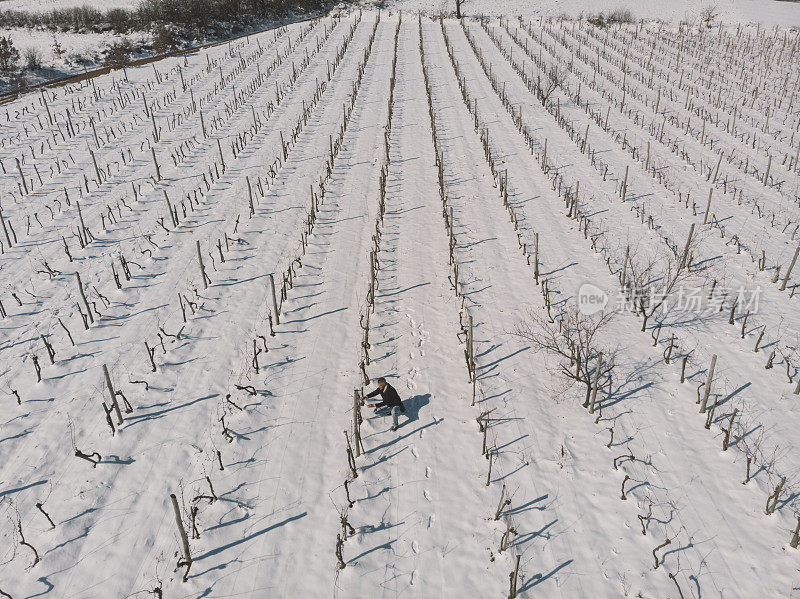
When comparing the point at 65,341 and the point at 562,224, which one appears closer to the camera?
the point at 65,341

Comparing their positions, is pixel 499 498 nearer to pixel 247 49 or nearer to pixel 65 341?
pixel 65 341

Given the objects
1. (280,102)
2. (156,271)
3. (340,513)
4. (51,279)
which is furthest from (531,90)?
(340,513)

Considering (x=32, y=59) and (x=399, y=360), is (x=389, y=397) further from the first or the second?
(x=32, y=59)

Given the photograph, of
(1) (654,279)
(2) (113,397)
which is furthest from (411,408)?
(1) (654,279)

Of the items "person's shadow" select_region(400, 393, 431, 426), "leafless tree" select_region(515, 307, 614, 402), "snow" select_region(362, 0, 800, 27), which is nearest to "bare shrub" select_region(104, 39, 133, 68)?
"snow" select_region(362, 0, 800, 27)

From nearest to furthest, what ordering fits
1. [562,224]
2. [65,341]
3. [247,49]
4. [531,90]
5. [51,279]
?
[65,341], [51,279], [562,224], [531,90], [247,49]
